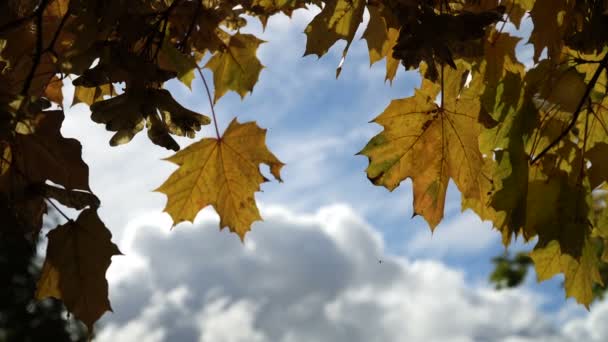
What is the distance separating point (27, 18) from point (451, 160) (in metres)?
1.01

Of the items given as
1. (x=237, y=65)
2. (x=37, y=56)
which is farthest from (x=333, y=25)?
(x=37, y=56)

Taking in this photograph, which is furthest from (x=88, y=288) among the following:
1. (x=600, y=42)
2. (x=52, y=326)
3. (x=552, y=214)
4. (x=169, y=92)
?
(x=52, y=326)

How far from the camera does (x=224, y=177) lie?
192 cm

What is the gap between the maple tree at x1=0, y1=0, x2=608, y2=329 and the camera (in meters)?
1.31

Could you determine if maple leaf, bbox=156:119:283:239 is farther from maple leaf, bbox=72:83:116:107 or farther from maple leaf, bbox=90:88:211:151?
maple leaf, bbox=90:88:211:151

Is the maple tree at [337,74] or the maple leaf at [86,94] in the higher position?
the maple leaf at [86,94]

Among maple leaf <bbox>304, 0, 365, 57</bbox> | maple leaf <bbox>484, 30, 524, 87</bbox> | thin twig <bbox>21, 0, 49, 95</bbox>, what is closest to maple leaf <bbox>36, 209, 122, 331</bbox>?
thin twig <bbox>21, 0, 49, 95</bbox>

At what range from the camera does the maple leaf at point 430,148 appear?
5.61 feet

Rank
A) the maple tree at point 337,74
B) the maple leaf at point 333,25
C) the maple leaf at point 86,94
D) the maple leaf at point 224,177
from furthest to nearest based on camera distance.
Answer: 1. the maple leaf at point 224,177
2. the maple leaf at point 86,94
3. the maple leaf at point 333,25
4. the maple tree at point 337,74

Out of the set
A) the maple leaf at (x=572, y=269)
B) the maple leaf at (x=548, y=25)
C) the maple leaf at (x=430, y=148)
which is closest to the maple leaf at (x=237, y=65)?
the maple leaf at (x=430, y=148)

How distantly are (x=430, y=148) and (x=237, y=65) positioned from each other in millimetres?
623

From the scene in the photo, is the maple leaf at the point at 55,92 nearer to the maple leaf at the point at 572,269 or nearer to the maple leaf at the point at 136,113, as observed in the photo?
the maple leaf at the point at 136,113

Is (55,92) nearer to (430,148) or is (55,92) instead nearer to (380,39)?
(380,39)

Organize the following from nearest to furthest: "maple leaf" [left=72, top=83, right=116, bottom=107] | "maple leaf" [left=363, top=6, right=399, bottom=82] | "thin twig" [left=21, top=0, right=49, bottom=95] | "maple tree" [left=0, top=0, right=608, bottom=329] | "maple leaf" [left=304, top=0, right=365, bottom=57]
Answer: "thin twig" [left=21, top=0, right=49, bottom=95]
"maple tree" [left=0, top=0, right=608, bottom=329]
"maple leaf" [left=304, top=0, right=365, bottom=57]
"maple leaf" [left=363, top=6, right=399, bottom=82]
"maple leaf" [left=72, top=83, right=116, bottom=107]
